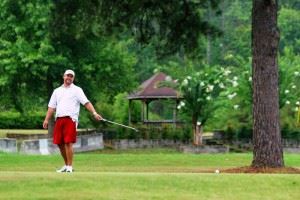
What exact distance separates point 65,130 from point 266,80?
17.0 ft

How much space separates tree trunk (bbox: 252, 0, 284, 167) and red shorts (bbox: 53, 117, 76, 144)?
4.95 metres

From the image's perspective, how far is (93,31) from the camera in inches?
941

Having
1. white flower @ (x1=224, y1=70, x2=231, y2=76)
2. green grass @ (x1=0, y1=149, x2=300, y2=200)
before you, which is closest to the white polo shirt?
green grass @ (x1=0, y1=149, x2=300, y2=200)

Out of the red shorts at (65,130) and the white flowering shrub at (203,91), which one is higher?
the white flowering shrub at (203,91)

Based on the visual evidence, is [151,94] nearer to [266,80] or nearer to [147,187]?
[266,80]

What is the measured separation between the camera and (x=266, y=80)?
17.6 meters

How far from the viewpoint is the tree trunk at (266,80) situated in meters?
17.6

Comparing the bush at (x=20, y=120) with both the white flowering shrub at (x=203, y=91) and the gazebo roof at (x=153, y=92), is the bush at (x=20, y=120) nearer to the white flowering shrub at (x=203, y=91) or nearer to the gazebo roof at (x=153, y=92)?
the gazebo roof at (x=153, y=92)

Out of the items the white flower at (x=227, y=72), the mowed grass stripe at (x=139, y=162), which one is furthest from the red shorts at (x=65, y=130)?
the white flower at (x=227, y=72)

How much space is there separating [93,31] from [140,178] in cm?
1266

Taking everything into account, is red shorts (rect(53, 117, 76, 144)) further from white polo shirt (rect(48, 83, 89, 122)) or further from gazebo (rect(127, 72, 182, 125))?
gazebo (rect(127, 72, 182, 125))

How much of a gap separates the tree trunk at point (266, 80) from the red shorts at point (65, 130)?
4.95m

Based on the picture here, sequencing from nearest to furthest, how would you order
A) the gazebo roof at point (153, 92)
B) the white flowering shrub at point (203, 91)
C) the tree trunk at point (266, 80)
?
the tree trunk at point (266, 80)
the white flowering shrub at point (203, 91)
the gazebo roof at point (153, 92)

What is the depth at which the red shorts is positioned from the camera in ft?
47.0
